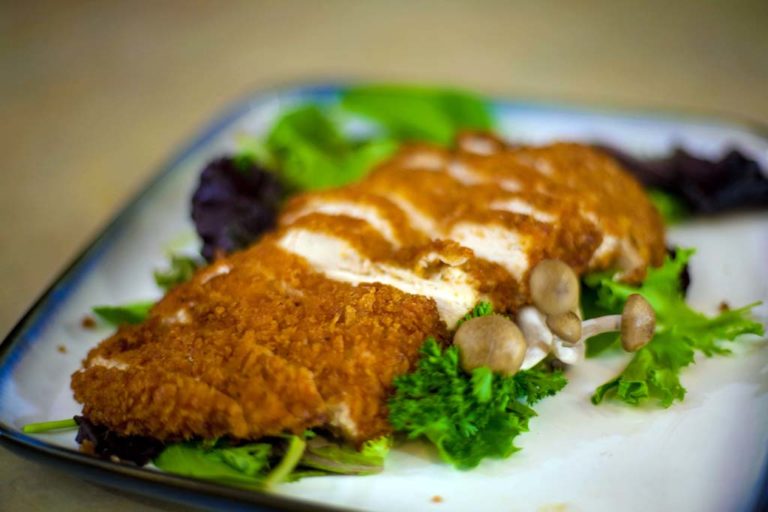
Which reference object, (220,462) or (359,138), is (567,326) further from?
(359,138)

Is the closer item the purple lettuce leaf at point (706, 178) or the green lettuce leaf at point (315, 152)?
the purple lettuce leaf at point (706, 178)

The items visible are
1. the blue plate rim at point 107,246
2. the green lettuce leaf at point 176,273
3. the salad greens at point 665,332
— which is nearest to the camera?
the blue plate rim at point 107,246

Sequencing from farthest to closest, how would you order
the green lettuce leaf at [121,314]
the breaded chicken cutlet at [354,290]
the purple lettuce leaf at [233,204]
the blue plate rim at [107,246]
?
the purple lettuce leaf at [233,204]
the green lettuce leaf at [121,314]
the breaded chicken cutlet at [354,290]
the blue plate rim at [107,246]

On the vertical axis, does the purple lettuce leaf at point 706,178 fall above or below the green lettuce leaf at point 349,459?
above

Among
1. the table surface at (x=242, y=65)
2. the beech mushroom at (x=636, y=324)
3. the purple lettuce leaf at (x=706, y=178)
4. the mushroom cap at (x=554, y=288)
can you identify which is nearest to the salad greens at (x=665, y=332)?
the beech mushroom at (x=636, y=324)

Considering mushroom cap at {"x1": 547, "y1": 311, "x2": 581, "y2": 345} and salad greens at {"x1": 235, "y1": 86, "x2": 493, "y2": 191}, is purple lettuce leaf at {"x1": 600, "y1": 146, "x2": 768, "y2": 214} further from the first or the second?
mushroom cap at {"x1": 547, "y1": 311, "x2": 581, "y2": 345}

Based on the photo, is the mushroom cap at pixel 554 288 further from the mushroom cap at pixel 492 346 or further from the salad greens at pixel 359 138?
the salad greens at pixel 359 138
